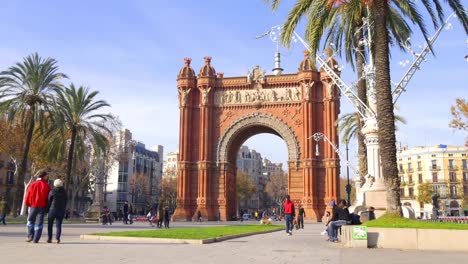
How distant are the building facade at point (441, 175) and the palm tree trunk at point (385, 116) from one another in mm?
70914

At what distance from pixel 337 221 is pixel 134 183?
7847 cm

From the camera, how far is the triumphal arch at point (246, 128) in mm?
43469

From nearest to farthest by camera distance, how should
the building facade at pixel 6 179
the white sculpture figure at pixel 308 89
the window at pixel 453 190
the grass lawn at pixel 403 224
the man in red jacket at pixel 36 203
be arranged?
the grass lawn at pixel 403 224 → the man in red jacket at pixel 36 203 → the white sculpture figure at pixel 308 89 → the building facade at pixel 6 179 → the window at pixel 453 190

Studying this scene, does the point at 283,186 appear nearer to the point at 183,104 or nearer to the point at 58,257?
the point at 183,104

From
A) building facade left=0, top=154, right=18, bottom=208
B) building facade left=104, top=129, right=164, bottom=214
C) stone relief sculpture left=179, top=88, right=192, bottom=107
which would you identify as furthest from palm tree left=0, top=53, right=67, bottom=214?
building facade left=104, top=129, right=164, bottom=214

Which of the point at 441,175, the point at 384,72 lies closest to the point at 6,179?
the point at 384,72

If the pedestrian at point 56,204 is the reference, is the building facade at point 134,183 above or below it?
above

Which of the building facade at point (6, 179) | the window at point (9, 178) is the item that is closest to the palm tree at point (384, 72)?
the building facade at point (6, 179)

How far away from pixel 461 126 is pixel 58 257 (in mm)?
27777

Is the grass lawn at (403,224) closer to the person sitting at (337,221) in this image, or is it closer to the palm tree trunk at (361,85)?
the person sitting at (337,221)

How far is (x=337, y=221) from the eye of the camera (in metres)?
14.6

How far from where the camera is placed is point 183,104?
156 feet

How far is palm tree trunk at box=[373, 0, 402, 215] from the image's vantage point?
13357mm

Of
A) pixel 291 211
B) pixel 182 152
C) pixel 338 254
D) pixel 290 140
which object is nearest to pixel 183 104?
pixel 182 152
